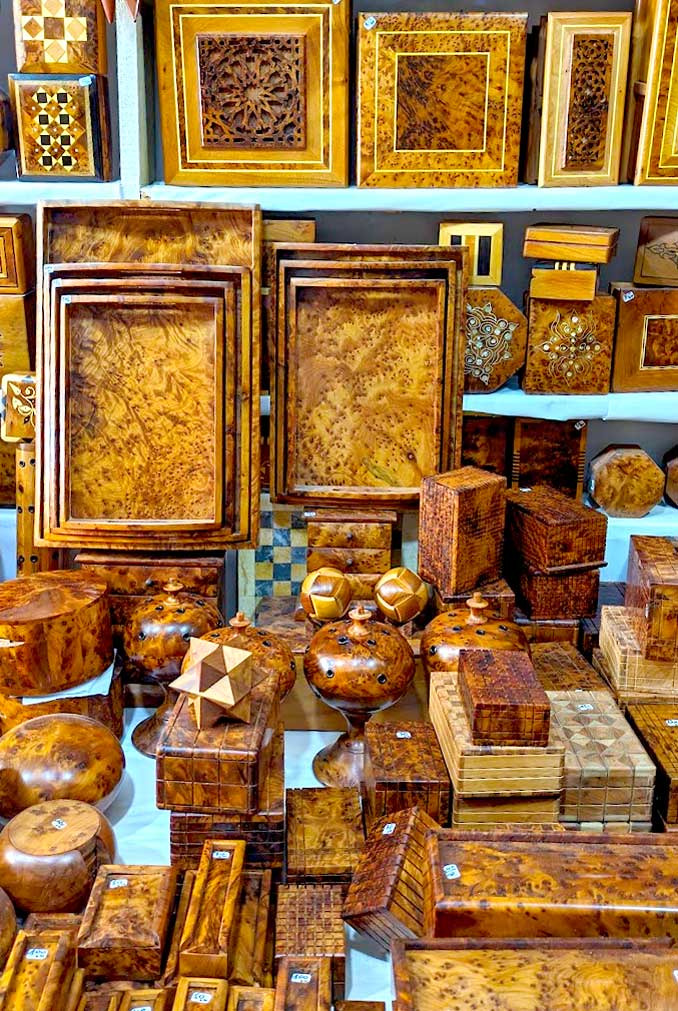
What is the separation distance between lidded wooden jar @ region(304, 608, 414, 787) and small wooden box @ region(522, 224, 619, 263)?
1.35 meters

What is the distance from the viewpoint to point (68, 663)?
2664mm

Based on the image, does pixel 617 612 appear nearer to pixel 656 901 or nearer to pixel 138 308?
pixel 656 901

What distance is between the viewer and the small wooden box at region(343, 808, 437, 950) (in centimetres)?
194

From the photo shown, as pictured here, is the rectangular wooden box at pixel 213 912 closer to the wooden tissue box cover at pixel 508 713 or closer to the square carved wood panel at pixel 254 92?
the wooden tissue box cover at pixel 508 713

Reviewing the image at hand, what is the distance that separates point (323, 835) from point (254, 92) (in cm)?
213

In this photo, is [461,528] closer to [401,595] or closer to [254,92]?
[401,595]

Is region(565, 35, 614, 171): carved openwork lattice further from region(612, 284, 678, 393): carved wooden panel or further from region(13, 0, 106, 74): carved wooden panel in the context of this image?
region(13, 0, 106, 74): carved wooden panel

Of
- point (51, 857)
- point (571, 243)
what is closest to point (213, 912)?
point (51, 857)

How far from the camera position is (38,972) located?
1723 mm

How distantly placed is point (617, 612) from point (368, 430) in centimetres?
96

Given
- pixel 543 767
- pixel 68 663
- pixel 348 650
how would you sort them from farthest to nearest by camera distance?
pixel 68 663
pixel 348 650
pixel 543 767

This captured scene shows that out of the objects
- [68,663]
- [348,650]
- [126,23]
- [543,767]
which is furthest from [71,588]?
[126,23]

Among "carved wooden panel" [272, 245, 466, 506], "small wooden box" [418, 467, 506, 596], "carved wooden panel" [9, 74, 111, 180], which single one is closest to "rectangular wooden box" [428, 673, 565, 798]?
"small wooden box" [418, 467, 506, 596]

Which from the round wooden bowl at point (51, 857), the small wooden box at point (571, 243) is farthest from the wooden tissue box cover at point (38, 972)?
the small wooden box at point (571, 243)
